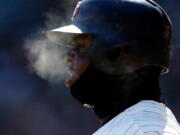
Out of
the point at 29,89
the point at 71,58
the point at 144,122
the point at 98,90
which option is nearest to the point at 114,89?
the point at 98,90

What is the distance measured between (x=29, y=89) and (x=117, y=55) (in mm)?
4960

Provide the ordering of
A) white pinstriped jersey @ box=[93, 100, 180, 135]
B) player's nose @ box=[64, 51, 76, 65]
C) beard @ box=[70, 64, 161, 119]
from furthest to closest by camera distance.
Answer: player's nose @ box=[64, 51, 76, 65], beard @ box=[70, 64, 161, 119], white pinstriped jersey @ box=[93, 100, 180, 135]

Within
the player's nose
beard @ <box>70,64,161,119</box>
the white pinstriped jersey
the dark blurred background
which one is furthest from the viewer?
the dark blurred background

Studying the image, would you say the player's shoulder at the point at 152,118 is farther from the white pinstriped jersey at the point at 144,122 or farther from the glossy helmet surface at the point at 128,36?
the glossy helmet surface at the point at 128,36

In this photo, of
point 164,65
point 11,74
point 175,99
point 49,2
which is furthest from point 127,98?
point 11,74

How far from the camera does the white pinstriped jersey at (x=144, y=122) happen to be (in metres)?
1.45

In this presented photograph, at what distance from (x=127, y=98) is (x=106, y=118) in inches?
4.4

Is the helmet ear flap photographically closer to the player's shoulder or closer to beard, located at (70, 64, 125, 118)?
beard, located at (70, 64, 125, 118)

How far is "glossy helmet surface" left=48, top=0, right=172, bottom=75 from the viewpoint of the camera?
1813mm

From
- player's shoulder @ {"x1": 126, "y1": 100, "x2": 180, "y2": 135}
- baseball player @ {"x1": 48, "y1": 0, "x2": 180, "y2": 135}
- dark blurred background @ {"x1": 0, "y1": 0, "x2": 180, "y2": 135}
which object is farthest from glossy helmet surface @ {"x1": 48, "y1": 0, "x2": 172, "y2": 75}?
dark blurred background @ {"x1": 0, "y1": 0, "x2": 180, "y2": 135}

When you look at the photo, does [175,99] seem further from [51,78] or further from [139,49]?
[139,49]

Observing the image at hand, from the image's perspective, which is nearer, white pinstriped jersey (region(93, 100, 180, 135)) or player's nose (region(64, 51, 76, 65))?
white pinstriped jersey (region(93, 100, 180, 135))

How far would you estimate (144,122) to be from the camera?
4.85 feet

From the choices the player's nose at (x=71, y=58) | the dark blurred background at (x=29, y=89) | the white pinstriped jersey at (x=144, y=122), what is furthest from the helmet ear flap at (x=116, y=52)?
the dark blurred background at (x=29, y=89)
